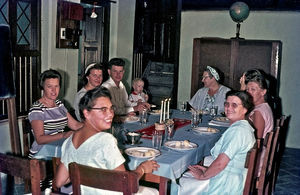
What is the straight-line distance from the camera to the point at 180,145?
10.9 feet

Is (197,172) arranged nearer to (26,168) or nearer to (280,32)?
(26,168)

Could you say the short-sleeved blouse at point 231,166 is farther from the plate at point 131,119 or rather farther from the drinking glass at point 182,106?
the drinking glass at point 182,106

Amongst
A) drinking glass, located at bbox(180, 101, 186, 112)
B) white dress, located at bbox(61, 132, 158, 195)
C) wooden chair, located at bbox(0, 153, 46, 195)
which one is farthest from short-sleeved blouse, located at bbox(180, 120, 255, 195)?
drinking glass, located at bbox(180, 101, 186, 112)

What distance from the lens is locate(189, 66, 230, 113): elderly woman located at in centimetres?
534

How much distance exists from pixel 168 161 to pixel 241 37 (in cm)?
460

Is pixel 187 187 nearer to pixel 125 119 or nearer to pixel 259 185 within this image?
pixel 259 185

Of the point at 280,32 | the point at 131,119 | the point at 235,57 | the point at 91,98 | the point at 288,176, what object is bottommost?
the point at 288,176

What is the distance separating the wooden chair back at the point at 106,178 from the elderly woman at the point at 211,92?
3.15m

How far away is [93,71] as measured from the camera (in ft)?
15.3

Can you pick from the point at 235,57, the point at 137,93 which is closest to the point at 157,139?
the point at 137,93

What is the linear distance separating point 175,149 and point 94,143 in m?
0.94

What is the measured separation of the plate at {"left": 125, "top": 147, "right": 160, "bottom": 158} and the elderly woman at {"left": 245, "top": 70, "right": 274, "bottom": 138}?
50.2 inches

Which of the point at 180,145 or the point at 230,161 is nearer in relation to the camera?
the point at 230,161

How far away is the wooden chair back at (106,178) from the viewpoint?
2.20 metres
